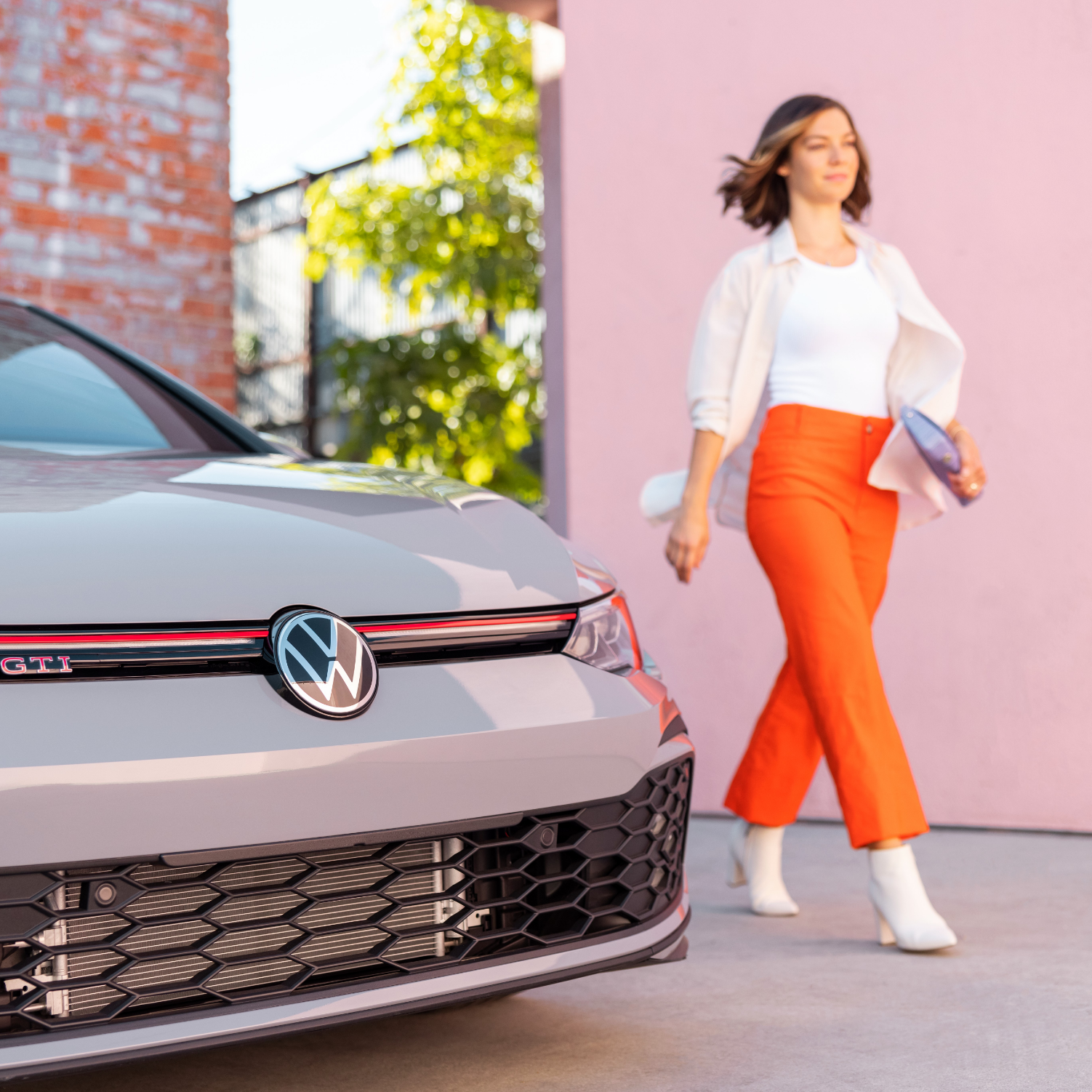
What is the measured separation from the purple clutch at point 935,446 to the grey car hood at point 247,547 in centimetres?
99

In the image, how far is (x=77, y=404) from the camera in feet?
8.91

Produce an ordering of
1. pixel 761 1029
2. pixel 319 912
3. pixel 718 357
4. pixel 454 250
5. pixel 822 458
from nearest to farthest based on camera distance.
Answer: pixel 319 912
pixel 761 1029
pixel 822 458
pixel 718 357
pixel 454 250

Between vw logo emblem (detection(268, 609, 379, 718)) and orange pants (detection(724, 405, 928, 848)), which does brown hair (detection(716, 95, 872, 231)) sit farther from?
vw logo emblem (detection(268, 609, 379, 718))

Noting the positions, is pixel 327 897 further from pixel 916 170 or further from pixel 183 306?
pixel 183 306

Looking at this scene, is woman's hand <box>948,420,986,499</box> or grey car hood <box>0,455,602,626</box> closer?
grey car hood <box>0,455,602,626</box>

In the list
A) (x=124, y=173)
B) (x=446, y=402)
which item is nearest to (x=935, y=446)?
(x=124, y=173)

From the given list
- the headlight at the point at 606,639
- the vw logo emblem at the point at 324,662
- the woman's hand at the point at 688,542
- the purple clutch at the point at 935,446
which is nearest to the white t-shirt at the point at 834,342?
the purple clutch at the point at 935,446

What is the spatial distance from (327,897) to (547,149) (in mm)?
4502

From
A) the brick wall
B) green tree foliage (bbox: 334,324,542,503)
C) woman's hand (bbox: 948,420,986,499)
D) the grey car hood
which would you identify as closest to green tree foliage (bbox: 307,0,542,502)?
green tree foliage (bbox: 334,324,542,503)

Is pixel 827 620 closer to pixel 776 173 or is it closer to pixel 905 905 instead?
pixel 905 905

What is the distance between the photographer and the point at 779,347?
304 cm

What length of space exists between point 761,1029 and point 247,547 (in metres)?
1.21

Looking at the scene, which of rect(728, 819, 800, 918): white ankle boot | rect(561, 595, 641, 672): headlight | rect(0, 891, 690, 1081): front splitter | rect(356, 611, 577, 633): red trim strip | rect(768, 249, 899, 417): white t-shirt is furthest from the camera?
rect(728, 819, 800, 918): white ankle boot

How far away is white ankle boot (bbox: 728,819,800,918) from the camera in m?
3.15
